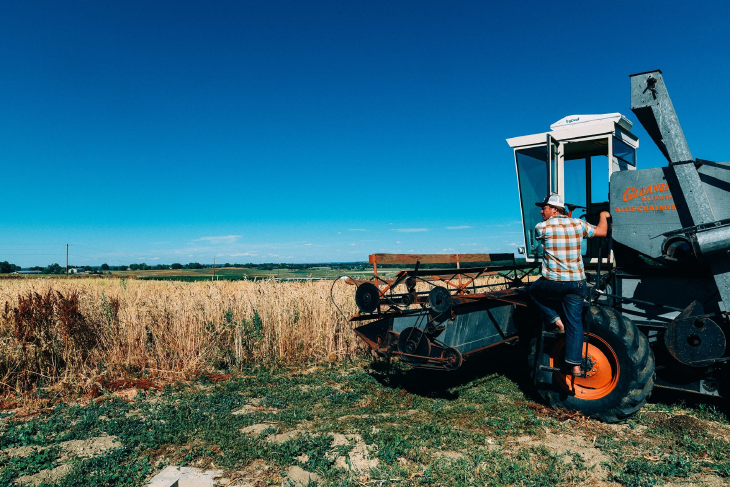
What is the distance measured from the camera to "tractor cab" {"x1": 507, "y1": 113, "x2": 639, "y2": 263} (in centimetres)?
690

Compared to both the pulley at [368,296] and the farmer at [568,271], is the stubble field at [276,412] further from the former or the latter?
the pulley at [368,296]

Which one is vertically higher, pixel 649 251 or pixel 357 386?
pixel 649 251

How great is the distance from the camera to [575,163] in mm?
7535

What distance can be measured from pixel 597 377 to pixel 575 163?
3.73 meters

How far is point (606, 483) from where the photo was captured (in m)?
3.85

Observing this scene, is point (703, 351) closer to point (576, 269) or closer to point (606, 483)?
point (576, 269)

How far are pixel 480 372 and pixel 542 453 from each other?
10.5 feet

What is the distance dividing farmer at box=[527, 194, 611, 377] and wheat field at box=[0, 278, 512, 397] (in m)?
4.26

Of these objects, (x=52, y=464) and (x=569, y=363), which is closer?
(x=52, y=464)

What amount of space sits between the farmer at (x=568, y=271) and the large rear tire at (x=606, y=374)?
0.26 m

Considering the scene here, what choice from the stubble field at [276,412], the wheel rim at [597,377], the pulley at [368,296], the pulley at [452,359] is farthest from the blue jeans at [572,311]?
the pulley at [368,296]

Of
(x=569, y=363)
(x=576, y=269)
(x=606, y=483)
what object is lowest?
(x=606, y=483)

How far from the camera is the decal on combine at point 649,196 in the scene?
543 cm

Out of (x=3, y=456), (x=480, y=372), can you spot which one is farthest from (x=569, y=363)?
(x=3, y=456)
